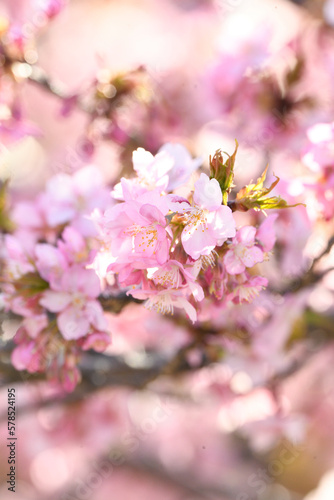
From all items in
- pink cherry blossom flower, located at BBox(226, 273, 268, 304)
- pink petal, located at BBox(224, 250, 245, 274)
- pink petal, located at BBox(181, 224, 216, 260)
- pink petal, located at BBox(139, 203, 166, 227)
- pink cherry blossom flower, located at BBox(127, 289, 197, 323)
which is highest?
pink petal, located at BBox(139, 203, 166, 227)

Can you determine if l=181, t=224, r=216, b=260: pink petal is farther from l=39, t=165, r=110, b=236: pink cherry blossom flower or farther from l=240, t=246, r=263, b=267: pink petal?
l=39, t=165, r=110, b=236: pink cherry blossom flower

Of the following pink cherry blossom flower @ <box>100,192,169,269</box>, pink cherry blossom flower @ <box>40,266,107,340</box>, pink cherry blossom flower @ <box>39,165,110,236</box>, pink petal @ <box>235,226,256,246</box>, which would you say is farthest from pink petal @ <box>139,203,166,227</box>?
pink cherry blossom flower @ <box>39,165,110,236</box>

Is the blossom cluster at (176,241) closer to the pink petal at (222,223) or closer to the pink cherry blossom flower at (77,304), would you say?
the pink petal at (222,223)

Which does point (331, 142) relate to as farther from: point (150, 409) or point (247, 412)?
point (150, 409)

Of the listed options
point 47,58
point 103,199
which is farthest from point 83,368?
point 47,58

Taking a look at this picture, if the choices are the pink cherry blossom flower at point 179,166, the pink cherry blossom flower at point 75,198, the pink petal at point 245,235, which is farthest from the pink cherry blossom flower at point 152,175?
the pink cherry blossom flower at point 75,198

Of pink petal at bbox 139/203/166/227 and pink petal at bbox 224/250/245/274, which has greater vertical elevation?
pink petal at bbox 139/203/166/227

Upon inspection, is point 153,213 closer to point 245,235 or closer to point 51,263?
point 245,235

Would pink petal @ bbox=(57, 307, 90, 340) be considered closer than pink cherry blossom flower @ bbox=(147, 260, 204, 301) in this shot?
No
